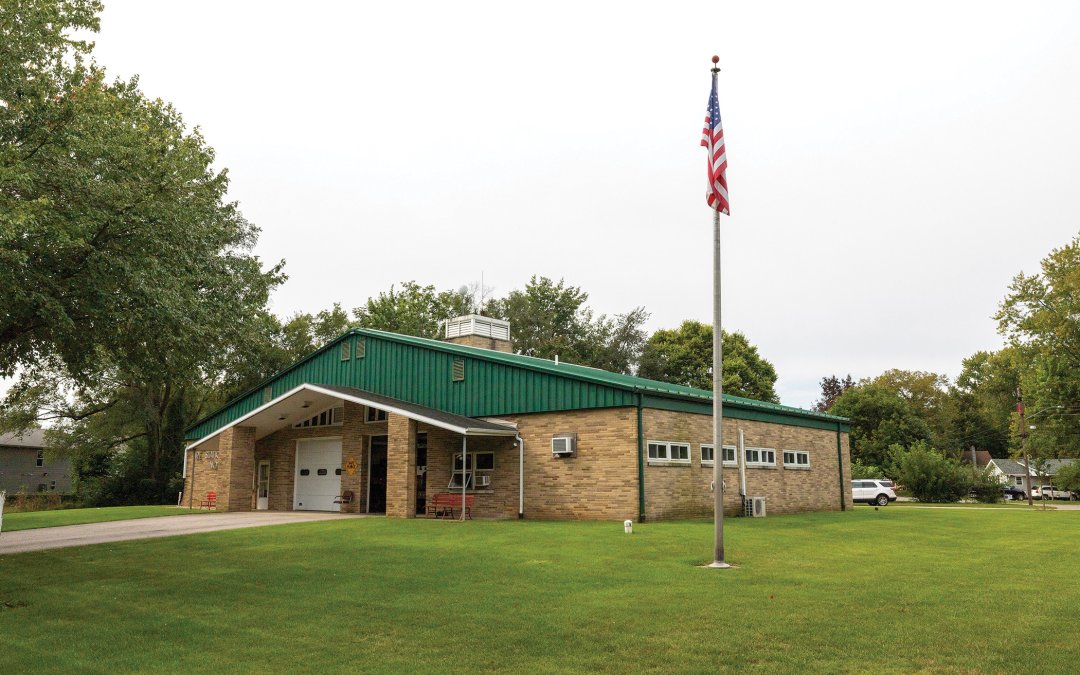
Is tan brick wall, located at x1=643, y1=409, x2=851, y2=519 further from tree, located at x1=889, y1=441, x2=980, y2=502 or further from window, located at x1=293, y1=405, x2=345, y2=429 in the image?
tree, located at x1=889, y1=441, x2=980, y2=502

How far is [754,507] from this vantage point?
2467 cm

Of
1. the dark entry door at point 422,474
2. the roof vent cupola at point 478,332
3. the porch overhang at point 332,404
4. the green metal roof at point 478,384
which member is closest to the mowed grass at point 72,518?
the porch overhang at point 332,404

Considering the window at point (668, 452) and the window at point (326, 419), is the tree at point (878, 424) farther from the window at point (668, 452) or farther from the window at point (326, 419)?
the window at point (326, 419)

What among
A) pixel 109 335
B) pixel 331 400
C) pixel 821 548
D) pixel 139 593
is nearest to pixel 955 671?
pixel 821 548

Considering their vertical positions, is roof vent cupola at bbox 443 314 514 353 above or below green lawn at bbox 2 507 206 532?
above

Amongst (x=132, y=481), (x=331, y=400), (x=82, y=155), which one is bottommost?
(x=132, y=481)

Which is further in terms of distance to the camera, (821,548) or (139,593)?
(821,548)

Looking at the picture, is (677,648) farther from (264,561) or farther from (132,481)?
(132,481)

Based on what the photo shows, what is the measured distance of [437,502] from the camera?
22.6 metres

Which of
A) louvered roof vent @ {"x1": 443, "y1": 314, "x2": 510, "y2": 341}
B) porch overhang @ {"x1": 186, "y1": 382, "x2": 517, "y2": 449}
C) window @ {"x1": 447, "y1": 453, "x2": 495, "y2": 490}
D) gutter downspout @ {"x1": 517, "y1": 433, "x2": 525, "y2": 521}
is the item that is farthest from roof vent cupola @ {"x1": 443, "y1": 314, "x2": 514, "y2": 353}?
gutter downspout @ {"x1": 517, "y1": 433, "x2": 525, "y2": 521}

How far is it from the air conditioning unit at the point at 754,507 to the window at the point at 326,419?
14.1m

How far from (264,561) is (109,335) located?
189 inches

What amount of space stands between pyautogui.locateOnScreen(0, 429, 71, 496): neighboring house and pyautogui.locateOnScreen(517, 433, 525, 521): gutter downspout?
52902mm

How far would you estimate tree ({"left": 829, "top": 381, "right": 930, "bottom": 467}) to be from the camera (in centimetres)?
6419
